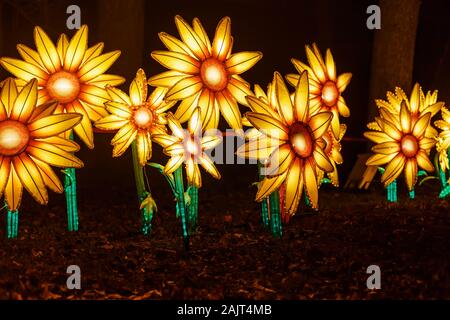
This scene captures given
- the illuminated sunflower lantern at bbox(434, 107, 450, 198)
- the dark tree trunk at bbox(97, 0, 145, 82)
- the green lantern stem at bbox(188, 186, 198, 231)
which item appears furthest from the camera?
the dark tree trunk at bbox(97, 0, 145, 82)

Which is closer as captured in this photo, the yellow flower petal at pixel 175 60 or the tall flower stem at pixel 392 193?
the yellow flower petal at pixel 175 60

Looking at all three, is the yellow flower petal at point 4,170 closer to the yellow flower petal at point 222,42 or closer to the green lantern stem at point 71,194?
the green lantern stem at point 71,194

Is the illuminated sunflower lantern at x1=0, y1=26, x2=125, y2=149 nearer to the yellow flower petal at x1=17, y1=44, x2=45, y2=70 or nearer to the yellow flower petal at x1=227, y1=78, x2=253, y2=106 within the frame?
the yellow flower petal at x1=17, y1=44, x2=45, y2=70

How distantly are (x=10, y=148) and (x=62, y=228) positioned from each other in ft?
4.36

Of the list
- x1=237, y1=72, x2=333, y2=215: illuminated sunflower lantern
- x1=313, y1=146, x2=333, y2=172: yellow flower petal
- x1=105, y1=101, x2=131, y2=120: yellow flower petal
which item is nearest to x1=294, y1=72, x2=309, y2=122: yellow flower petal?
x1=237, y1=72, x2=333, y2=215: illuminated sunflower lantern

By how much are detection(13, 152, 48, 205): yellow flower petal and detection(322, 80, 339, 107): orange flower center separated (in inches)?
104

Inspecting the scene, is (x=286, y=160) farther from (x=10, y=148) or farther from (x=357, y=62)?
(x=357, y=62)

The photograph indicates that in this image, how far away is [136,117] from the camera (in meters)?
4.80

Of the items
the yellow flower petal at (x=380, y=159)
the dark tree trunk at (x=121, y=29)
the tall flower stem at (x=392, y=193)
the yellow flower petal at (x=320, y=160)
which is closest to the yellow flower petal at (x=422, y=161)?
the yellow flower petal at (x=380, y=159)

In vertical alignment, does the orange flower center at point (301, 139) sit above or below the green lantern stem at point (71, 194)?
above

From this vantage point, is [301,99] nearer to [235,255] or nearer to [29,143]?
[235,255]

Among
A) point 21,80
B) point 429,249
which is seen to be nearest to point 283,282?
point 429,249

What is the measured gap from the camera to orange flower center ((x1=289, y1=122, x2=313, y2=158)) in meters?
4.29

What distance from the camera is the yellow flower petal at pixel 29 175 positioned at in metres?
4.13
